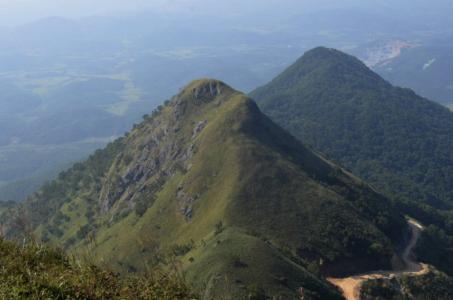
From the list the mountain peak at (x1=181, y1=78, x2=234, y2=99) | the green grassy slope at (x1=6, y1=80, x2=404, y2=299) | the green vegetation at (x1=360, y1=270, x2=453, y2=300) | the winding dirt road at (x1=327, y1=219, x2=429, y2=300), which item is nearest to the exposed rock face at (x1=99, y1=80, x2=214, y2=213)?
the mountain peak at (x1=181, y1=78, x2=234, y2=99)

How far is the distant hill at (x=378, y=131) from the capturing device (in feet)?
450

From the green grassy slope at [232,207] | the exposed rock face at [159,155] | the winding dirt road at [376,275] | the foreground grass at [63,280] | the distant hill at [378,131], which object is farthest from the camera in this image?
the distant hill at [378,131]

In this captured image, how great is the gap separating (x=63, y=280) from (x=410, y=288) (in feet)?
175

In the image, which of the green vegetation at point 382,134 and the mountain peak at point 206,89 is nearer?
the mountain peak at point 206,89

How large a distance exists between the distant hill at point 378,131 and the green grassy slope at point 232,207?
1823 inches

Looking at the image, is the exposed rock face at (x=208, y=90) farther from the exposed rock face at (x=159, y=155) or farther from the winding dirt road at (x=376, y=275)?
the winding dirt road at (x=376, y=275)

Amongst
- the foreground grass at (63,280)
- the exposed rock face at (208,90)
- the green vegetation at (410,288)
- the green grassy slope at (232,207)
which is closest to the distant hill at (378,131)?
the exposed rock face at (208,90)

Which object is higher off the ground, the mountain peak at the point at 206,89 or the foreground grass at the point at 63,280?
the foreground grass at the point at 63,280

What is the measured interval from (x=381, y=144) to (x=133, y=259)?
105014 millimetres

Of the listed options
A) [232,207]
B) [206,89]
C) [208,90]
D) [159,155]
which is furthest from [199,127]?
[232,207]

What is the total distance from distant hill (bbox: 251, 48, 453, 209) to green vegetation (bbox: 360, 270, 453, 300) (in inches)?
2327

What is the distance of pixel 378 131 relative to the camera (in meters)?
162

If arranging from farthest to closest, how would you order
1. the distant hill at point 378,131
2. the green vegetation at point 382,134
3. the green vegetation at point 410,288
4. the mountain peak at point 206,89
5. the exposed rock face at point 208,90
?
1. the distant hill at point 378,131
2. the green vegetation at point 382,134
3. the exposed rock face at point 208,90
4. the mountain peak at point 206,89
5. the green vegetation at point 410,288

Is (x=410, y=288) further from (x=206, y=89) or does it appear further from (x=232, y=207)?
(x=206, y=89)
